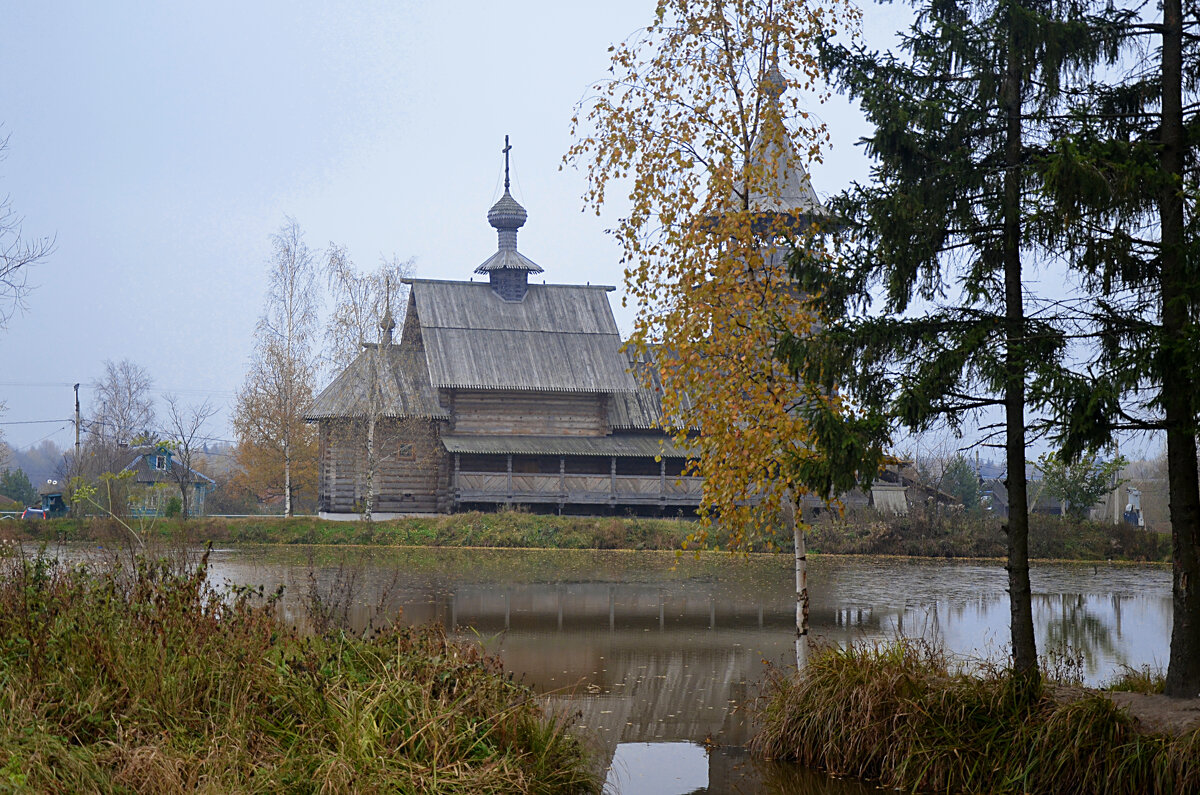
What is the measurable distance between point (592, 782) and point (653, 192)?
505cm

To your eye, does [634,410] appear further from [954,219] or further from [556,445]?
[954,219]

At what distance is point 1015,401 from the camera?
26.5ft

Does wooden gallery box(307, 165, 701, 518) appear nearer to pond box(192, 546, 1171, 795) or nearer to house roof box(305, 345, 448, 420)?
house roof box(305, 345, 448, 420)

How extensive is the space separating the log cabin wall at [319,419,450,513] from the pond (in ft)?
24.3

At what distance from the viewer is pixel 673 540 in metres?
30.7

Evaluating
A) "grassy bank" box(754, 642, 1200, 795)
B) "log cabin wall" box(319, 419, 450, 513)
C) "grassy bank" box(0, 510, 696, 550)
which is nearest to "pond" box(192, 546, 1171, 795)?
"grassy bank" box(754, 642, 1200, 795)

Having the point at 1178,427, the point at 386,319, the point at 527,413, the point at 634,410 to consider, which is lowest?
the point at 1178,427

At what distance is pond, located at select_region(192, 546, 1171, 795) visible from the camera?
28.3 feet

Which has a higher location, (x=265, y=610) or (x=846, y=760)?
(x=265, y=610)

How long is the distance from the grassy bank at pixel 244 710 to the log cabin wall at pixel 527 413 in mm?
29812

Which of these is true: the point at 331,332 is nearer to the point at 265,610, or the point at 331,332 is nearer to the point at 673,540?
the point at 673,540

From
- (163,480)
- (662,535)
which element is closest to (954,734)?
(662,535)

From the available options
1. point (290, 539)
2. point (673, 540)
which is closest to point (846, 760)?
point (673, 540)

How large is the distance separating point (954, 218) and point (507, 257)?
34313mm
